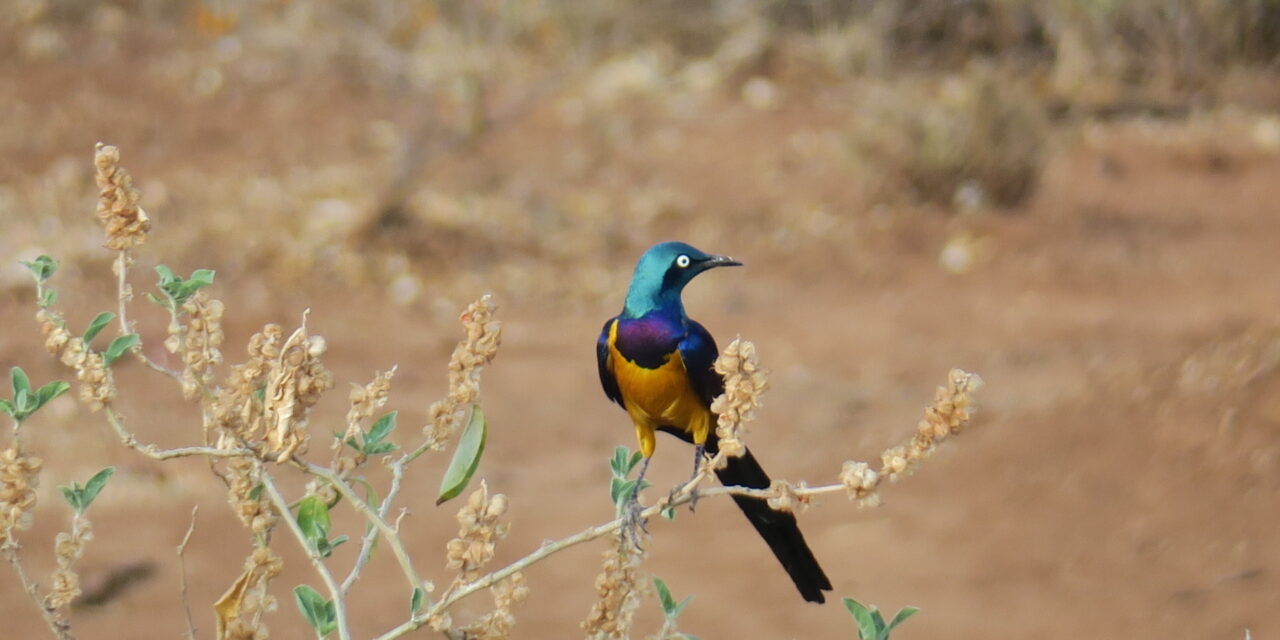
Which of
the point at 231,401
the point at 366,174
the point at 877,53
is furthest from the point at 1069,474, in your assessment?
the point at 877,53

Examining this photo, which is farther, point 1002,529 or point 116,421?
point 1002,529

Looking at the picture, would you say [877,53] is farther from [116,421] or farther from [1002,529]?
[116,421]

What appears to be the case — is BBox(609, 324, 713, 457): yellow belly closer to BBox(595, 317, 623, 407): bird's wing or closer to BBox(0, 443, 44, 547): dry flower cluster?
BBox(595, 317, 623, 407): bird's wing

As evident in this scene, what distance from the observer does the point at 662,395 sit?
7.30ft


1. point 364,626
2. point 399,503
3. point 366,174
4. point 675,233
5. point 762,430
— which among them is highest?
point 366,174

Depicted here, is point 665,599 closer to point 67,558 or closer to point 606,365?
point 606,365

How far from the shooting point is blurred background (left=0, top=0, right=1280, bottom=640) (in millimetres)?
4141

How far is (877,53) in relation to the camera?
1108 centimetres

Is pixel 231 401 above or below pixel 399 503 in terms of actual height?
below

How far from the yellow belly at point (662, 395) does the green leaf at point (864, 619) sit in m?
0.38

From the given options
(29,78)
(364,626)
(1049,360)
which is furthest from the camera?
(29,78)

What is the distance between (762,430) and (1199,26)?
21.5ft

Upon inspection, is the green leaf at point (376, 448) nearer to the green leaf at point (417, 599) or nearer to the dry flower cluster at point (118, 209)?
the green leaf at point (417, 599)

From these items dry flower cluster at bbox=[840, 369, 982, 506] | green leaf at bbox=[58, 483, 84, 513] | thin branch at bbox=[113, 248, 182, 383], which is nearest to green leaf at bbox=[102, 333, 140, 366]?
thin branch at bbox=[113, 248, 182, 383]
